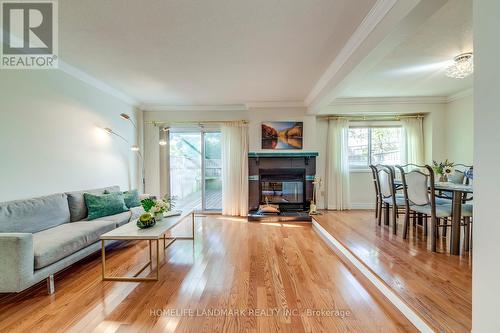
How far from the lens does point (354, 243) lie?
287cm

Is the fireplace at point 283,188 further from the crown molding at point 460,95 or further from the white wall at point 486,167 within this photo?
the white wall at point 486,167

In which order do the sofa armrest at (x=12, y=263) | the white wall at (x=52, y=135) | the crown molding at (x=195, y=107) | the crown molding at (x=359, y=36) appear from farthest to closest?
the crown molding at (x=195, y=107), the white wall at (x=52, y=135), the crown molding at (x=359, y=36), the sofa armrest at (x=12, y=263)

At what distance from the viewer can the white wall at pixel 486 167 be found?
1038 millimetres

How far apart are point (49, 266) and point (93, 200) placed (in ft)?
4.28

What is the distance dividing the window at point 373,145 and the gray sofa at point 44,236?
16.3ft

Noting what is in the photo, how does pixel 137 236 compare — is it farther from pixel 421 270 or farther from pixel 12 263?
pixel 421 270

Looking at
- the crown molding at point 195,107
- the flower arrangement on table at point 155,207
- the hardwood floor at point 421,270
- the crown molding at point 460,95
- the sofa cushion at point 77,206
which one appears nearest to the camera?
the hardwood floor at point 421,270

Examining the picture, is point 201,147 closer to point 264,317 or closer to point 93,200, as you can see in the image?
point 93,200

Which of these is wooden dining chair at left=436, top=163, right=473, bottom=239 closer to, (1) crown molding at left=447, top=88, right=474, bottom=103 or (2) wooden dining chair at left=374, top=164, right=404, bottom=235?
(2) wooden dining chair at left=374, top=164, right=404, bottom=235

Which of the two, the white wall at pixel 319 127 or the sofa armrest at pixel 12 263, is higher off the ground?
the white wall at pixel 319 127

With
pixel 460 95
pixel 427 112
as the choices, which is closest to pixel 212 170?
pixel 427 112

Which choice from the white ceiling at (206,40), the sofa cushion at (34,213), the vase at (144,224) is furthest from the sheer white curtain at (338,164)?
the sofa cushion at (34,213)

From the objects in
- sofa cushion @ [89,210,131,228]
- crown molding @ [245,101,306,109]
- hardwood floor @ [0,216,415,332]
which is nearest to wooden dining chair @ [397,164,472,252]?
hardwood floor @ [0,216,415,332]

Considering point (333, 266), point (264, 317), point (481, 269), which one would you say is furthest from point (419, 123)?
point (264, 317)
